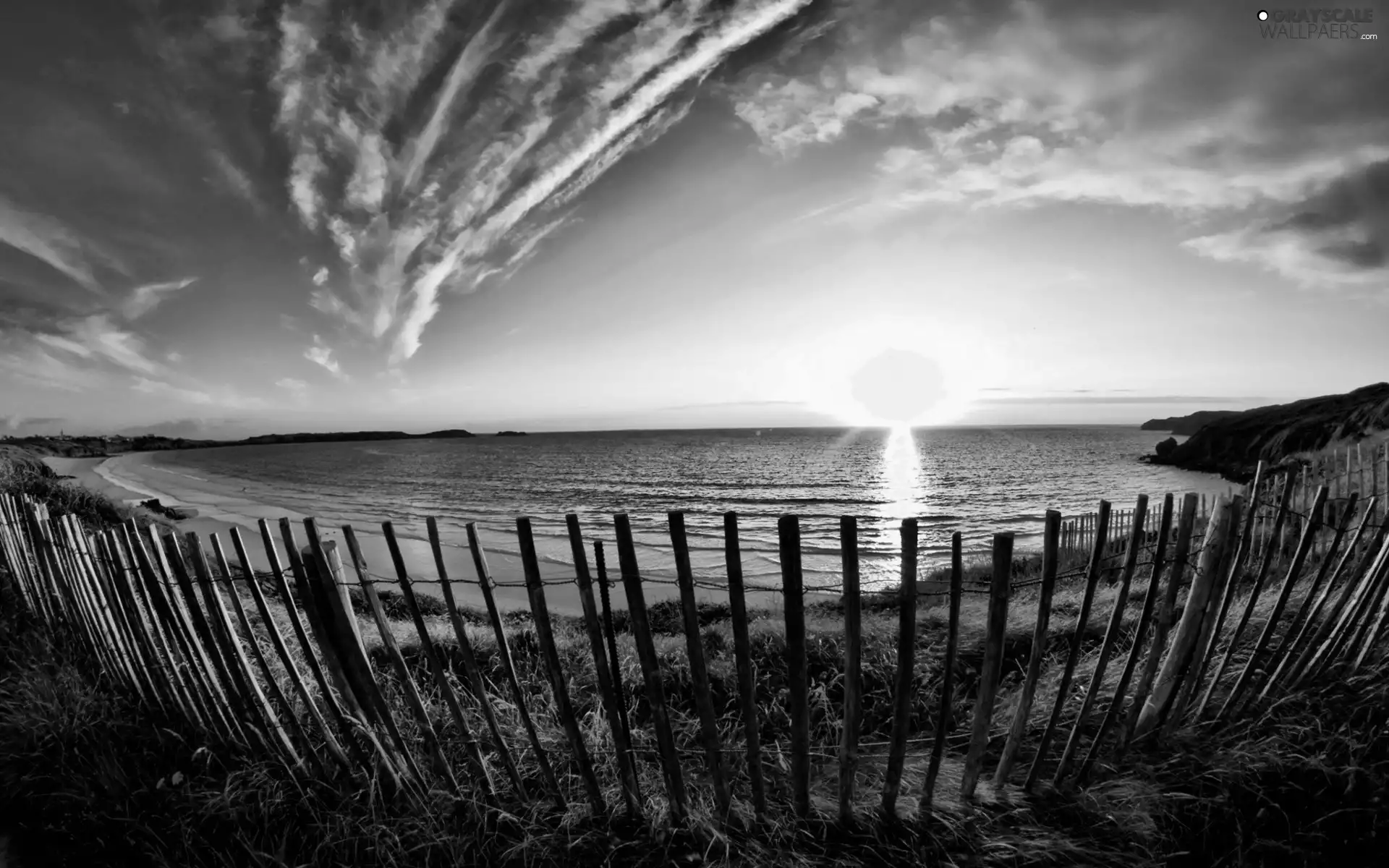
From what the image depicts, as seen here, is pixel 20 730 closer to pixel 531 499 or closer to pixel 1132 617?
pixel 1132 617

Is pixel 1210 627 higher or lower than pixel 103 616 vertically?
lower

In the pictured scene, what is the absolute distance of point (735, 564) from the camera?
2.74 m

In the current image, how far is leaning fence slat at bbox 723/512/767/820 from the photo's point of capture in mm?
2687

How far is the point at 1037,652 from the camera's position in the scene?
3.06 metres

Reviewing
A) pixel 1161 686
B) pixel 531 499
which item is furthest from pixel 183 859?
pixel 531 499

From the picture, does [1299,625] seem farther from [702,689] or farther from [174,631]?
[174,631]

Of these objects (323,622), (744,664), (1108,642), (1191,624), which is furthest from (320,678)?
(1191,624)

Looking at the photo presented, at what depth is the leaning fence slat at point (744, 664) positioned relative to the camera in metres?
2.69

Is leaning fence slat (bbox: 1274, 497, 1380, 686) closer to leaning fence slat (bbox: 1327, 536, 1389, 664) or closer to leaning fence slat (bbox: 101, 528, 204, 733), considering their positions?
leaning fence slat (bbox: 1327, 536, 1389, 664)

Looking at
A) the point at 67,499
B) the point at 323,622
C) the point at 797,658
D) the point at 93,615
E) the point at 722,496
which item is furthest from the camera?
the point at 722,496

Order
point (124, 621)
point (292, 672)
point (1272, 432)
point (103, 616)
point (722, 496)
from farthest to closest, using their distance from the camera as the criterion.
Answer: point (1272, 432)
point (722, 496)
point (103, 616)
point (124, 621)
point (292, 672)

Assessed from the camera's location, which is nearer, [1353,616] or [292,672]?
[292,672]

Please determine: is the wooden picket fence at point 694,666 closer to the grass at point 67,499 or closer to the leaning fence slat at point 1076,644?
the leaning fence slat at point 1076,644

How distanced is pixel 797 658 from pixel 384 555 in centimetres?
1780
